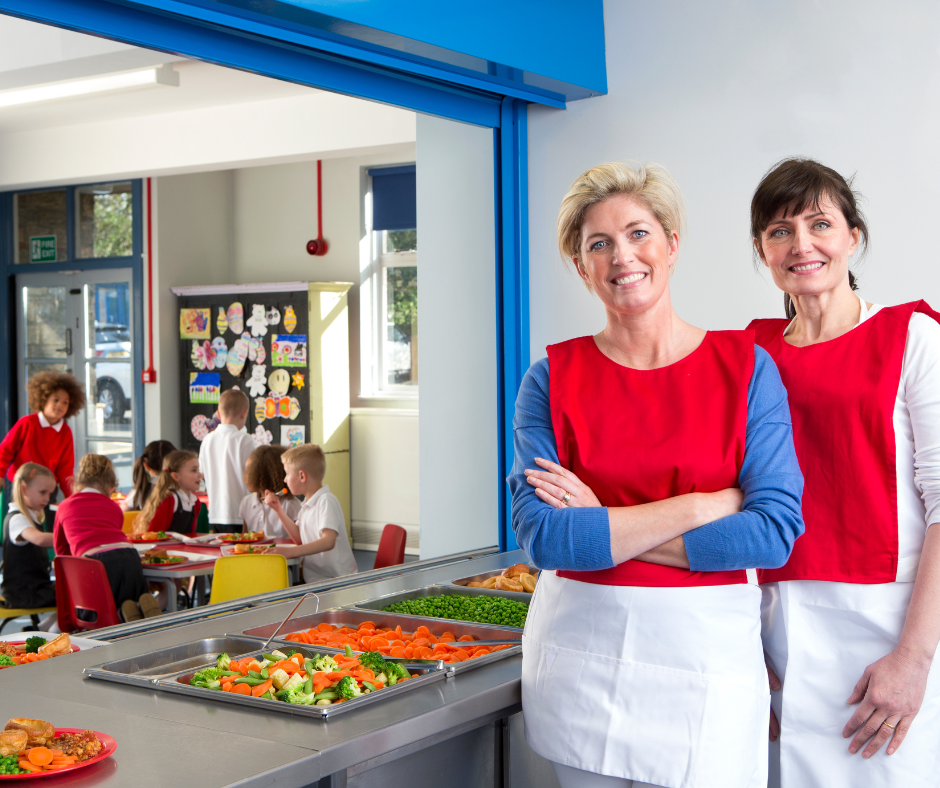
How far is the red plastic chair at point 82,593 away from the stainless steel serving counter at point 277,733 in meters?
1.68

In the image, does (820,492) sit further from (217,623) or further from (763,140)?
(763,140)

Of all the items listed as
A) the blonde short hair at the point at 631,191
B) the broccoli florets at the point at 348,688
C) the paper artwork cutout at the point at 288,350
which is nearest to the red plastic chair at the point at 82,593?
the broccoli florets at the point at 348,688

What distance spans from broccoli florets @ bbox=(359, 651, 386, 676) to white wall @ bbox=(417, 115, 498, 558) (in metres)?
1.62

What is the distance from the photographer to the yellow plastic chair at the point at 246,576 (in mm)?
3773

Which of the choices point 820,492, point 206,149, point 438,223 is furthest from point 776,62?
point 206,149

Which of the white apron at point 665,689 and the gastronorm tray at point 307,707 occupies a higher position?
the white apron at point 665,689

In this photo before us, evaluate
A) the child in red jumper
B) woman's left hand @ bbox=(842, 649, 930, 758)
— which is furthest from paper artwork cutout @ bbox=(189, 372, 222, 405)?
woman's left hand @ bbox=(842, 649, 930, 758)

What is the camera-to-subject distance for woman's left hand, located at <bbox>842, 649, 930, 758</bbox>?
1.59 m

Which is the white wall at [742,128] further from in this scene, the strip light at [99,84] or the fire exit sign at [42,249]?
the fire exit sign at [42,249]

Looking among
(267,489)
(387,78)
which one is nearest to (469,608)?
(387,78)

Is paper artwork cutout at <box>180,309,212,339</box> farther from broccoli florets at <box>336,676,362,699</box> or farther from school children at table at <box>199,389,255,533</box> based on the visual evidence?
broccoli florets at <box>336,676,362,699</box>

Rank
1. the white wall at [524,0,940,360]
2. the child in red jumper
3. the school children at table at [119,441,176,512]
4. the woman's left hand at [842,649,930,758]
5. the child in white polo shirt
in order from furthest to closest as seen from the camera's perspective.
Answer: the school children at table at [119,441,176,512]
the child in white polo shirt
the child in red jumper
the white wall at [524,0,940,360]
the woman's left hand at [842,649,930,758]

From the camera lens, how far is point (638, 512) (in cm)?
158

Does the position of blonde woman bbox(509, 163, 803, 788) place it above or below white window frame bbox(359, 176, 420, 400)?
below
